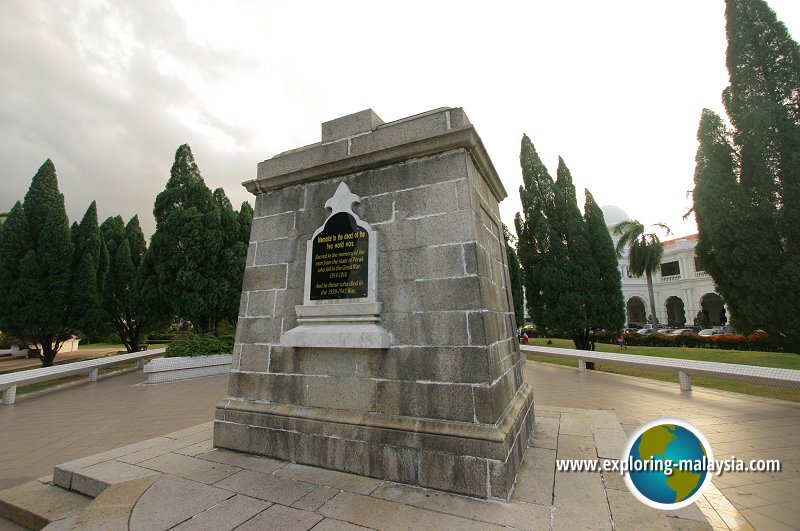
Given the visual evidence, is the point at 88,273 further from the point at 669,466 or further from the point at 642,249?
the point at 642,249

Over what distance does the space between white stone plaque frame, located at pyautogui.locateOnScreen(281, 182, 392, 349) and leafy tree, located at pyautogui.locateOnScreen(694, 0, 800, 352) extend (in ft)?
41.6

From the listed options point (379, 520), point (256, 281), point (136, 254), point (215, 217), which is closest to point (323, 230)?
point (256, 281)

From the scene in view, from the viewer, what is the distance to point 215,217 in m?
16.7

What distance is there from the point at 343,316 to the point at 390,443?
1410 mm

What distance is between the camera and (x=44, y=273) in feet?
51.6

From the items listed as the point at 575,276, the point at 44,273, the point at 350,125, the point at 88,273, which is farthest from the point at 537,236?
the point at 44,273

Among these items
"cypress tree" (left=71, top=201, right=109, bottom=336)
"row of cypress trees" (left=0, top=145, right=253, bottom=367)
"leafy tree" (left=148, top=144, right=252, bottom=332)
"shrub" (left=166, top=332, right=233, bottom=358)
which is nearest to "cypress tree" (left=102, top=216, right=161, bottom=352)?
"row of cypress trees" (left=0, top=145, right=253, bottom=367)

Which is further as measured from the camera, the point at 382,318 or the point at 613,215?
the point at 613,215

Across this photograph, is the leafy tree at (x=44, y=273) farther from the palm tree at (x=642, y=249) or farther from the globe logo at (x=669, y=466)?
the palm tree at (x=642, y=249)

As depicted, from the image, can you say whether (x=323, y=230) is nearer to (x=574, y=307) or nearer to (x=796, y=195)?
(x=796, y=195)

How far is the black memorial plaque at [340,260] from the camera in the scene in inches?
163

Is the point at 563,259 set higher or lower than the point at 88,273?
higher

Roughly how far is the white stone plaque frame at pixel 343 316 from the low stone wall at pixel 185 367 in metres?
10.6

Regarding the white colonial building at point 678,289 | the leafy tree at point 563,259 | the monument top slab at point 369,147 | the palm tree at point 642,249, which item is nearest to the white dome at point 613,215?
the white colonial building at point 678,289
